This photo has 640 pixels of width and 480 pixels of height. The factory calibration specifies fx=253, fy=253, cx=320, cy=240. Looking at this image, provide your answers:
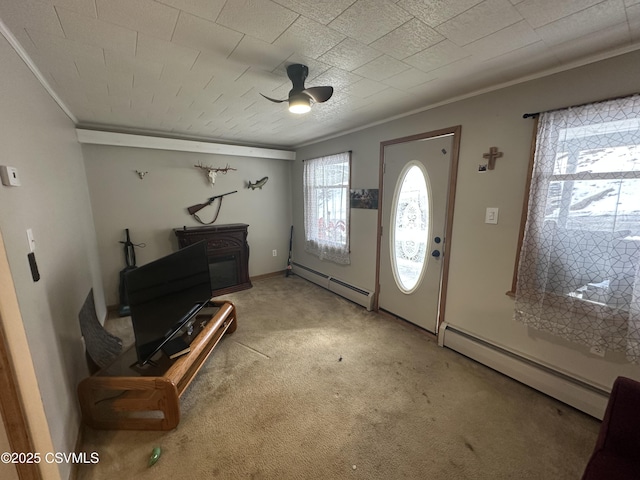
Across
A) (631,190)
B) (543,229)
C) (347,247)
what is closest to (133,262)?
(347,247)

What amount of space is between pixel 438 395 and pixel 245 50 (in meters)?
2.67

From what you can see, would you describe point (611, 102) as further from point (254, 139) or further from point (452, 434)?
point (254, 139)

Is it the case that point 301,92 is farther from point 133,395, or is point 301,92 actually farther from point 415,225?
point 133,395

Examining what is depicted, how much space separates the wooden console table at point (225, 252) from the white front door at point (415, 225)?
2193 millimetres

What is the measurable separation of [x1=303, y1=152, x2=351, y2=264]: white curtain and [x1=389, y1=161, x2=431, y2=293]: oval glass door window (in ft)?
2.58

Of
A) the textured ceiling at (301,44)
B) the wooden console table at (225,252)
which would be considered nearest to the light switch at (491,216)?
the textured ceiling at (301,44)

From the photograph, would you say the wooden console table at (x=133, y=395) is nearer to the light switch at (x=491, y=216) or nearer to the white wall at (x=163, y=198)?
the white wall at (x=163, y=198)

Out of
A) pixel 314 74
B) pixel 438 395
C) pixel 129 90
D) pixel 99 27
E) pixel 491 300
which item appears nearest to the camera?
pixel 99 27

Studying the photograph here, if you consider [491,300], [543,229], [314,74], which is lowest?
[491,300]

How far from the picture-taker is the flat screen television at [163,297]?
168cm

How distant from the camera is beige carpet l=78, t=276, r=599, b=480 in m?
1.41

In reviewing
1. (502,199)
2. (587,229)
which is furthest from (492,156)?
(587,229)

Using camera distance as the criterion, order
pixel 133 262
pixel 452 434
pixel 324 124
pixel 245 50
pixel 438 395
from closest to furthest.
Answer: pixel 245 50, pixel 452 434, pixel 438 395, pixel 324 124, pixel 133 262

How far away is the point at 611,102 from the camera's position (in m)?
1.50
